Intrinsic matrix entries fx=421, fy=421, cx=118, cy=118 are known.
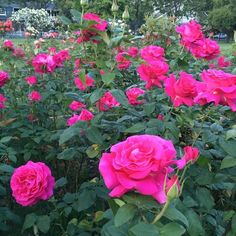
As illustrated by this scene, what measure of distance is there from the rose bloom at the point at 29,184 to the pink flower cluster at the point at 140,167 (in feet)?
2.03

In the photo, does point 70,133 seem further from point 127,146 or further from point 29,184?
point 127,146

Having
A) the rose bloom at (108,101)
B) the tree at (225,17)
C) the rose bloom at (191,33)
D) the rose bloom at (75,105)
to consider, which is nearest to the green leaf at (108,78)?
the rose bloom at (108,101)

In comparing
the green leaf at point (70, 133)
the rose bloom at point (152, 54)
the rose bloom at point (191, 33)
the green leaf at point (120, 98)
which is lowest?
the green leaf at point (70, 133)

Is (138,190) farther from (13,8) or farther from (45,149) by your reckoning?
(13,8)

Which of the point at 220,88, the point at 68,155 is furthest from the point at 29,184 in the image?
the point at 220,88

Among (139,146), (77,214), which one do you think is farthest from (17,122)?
(139,146)

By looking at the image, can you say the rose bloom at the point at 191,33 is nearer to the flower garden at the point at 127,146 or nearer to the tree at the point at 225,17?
the flower garden at the point at 127,146

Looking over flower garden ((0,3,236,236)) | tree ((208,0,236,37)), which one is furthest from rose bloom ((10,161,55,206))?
tree ((208,0,236,37))

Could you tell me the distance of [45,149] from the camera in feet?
8.13

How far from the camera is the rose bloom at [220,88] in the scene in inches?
47.1

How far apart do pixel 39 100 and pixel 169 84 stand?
1.31 metres

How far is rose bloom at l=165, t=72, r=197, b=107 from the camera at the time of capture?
4.47 ft

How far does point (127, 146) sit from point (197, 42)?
1212 millimetres

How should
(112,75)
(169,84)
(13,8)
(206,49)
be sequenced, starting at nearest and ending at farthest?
(169,84)
(112,75)
(206,49)
(13,8)
